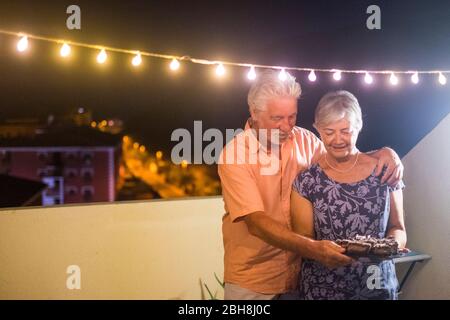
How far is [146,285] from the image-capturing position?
2.76 metres

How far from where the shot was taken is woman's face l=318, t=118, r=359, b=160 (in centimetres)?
213

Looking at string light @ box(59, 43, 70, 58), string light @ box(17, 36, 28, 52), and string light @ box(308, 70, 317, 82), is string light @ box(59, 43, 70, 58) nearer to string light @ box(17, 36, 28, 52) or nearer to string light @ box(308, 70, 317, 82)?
string light @ box(17, 36, 28, 52)

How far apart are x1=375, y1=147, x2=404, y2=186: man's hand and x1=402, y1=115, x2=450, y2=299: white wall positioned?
1.69ft

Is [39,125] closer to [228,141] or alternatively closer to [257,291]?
[228,141]

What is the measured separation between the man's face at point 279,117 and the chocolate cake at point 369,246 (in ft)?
1.97

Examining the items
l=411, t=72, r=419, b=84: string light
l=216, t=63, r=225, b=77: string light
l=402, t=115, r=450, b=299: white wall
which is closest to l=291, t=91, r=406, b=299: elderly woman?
l=402, t=115, r=450, b=299: white wall

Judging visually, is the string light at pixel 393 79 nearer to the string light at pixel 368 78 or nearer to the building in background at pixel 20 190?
the string light at pixel 368 78

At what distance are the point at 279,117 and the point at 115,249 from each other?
135cm

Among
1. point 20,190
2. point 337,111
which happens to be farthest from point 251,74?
point 20,190

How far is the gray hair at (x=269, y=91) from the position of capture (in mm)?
2178

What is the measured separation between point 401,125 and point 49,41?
2.17m

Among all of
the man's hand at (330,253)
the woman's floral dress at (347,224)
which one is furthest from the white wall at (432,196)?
the man's hand at (330,253)

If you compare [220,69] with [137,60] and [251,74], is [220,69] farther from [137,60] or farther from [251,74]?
[137,60]
